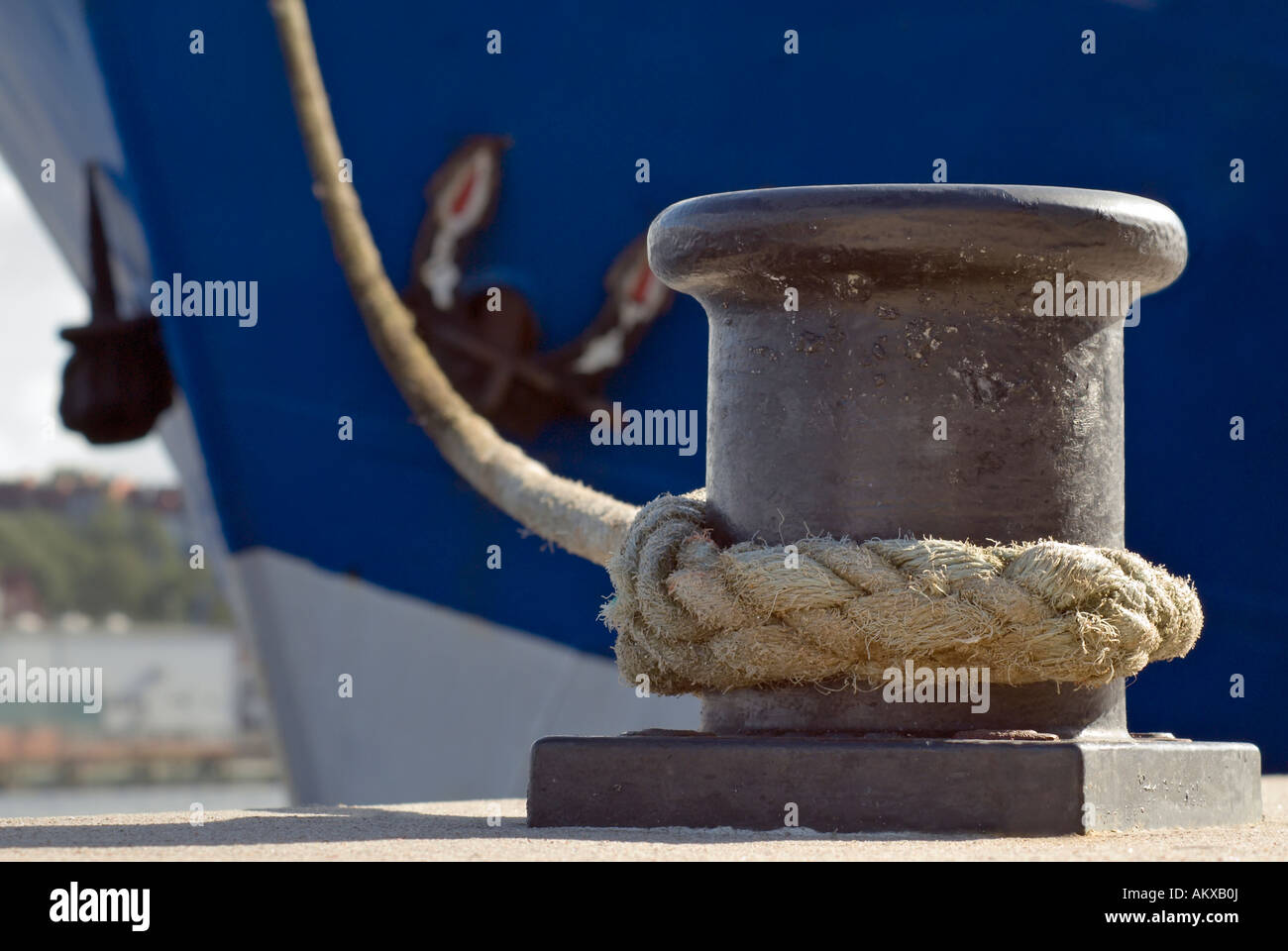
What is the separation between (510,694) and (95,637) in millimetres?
40718

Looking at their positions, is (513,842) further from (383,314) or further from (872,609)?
(383,314)

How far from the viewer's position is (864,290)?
2.26m

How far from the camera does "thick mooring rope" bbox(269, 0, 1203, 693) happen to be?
2.16 metres

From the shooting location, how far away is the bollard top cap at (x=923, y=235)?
2.20 metres

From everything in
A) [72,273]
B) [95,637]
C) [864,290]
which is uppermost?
[72,273]

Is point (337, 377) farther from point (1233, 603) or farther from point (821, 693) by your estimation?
point (821, 693)

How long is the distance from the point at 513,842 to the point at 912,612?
0.55 m

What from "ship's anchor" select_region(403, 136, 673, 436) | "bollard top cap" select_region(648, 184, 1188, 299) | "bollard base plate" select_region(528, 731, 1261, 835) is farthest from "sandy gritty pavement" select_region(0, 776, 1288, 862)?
"ship's anchor" select_region(403, 136, 673, 436)

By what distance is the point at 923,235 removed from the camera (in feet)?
7.21

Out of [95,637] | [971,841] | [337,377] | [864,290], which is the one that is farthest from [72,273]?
[95,637]

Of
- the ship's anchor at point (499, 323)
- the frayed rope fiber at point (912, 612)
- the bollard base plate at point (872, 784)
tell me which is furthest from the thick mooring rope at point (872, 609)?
the ship's anchor at point (499, 323)

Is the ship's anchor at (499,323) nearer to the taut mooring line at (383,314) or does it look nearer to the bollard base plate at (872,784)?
the taut mooring line at (383,314)

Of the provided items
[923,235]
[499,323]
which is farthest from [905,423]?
[499,323]

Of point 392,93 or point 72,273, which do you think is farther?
point 72,273
